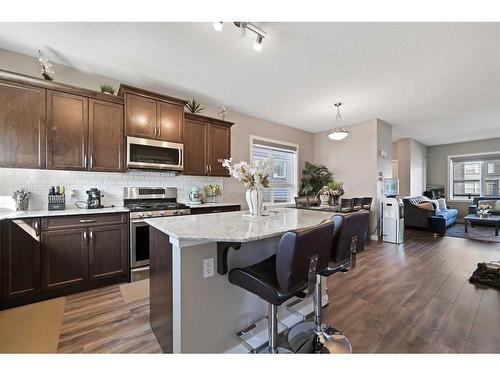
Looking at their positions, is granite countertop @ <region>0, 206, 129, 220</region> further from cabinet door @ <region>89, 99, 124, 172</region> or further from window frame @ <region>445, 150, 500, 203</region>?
window frame @ <region>445, 150, 500, 203</region>

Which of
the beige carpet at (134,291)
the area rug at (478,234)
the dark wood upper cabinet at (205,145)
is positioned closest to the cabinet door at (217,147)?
the dark wood upper cabinet at (205,145)

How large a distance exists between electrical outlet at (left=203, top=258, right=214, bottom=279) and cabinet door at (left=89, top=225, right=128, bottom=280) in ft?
5.76

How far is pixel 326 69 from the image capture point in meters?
2.84

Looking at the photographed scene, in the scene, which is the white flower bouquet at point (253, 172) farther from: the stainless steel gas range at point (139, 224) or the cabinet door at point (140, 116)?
the cabinet door at point (140, 116)

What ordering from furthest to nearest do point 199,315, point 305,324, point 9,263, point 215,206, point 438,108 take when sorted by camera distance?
point 438,108 < point 215,206 < point 9,263 < point 305,324 < point 199,315

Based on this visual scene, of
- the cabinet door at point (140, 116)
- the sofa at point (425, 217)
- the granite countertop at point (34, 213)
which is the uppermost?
the cabinet door at point (140, 116)

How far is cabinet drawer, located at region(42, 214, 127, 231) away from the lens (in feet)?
7.29

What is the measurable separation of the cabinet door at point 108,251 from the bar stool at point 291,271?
195 cm

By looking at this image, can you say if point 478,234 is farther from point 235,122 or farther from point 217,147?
point 217,147

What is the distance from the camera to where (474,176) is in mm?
7457

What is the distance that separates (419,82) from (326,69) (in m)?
1.56

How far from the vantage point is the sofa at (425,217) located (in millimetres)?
5430
